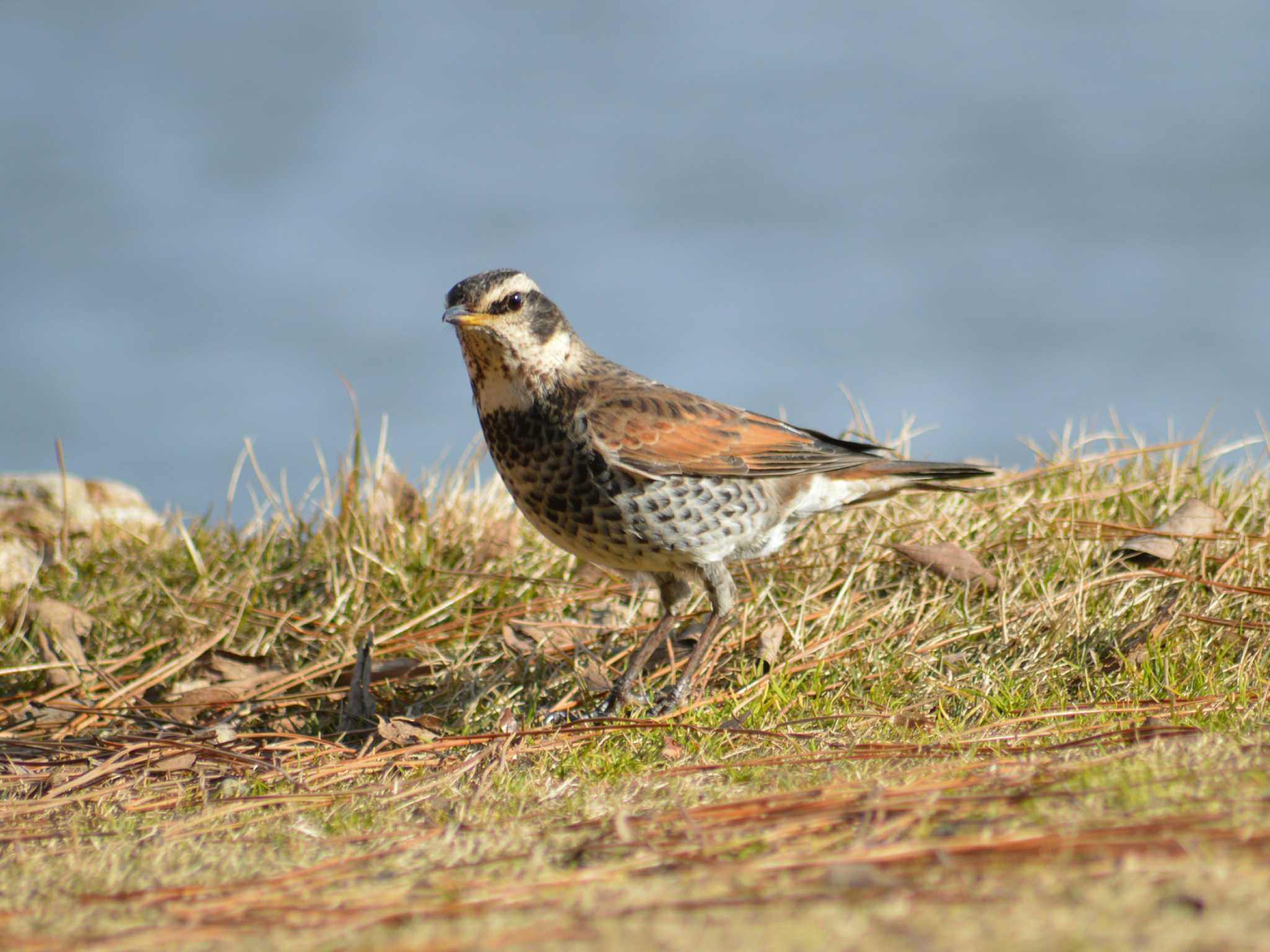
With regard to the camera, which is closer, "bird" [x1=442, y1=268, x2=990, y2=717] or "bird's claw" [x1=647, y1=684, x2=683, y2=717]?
"bird's claw" [x1=647, y1=684, x2=683, y2=717]

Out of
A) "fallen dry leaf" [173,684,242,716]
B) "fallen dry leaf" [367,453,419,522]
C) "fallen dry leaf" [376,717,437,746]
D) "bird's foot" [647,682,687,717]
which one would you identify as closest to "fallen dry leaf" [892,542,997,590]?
"bird's foot" [647,682,687,717]

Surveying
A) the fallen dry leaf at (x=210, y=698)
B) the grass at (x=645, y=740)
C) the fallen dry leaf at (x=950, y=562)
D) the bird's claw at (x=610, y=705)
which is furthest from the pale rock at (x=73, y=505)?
the fallen dry leaf at (x=950, y=562)

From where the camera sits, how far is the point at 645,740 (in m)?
3.86

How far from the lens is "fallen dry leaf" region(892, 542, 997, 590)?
5.05m

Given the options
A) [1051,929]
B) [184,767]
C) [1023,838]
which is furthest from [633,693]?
[1051,929]

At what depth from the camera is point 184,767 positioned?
3.85 m

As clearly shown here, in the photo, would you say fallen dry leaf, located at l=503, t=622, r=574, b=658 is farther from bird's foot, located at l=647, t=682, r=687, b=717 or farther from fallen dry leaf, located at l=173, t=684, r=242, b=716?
fallen dry leaf, located at l=173, t=684, r=242, b=716

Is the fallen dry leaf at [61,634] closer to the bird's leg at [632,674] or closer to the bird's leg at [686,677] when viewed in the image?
the bird's leg at [632,674]

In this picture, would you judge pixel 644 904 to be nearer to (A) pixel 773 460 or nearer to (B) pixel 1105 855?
(B) pixel 1105 855

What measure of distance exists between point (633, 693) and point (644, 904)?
305cm

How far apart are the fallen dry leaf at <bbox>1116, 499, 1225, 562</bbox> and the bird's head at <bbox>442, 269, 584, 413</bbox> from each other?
254 cm

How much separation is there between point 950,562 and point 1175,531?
3.49 ft

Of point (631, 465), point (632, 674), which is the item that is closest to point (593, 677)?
point (632, 674)

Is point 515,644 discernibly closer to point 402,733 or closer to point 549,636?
point 549,636
